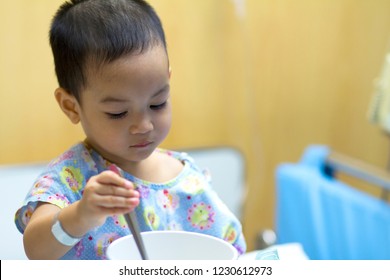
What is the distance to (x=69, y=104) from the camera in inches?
21.9

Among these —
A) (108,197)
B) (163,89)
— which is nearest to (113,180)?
(108,197)

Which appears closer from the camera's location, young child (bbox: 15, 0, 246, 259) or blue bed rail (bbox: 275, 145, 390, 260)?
young child (bbox: 15, 0, 246, 259)

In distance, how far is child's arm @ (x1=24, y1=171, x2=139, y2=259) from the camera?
0.45 m

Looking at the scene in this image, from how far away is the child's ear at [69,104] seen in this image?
0.55 meters

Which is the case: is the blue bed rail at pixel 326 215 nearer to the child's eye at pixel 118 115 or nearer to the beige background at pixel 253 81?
the beige background at pixel 253 81

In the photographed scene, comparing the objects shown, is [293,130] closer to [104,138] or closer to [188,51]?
[188,51]

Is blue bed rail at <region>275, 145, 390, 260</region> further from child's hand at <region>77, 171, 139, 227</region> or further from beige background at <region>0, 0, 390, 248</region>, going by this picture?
child's hand at <region>77, 171, 139, 227</region>

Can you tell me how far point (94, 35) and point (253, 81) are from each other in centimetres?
74

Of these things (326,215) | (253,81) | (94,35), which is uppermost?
(94,35)

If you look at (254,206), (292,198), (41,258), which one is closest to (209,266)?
(41,258)

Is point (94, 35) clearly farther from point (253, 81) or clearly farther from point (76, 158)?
point (253, 81)

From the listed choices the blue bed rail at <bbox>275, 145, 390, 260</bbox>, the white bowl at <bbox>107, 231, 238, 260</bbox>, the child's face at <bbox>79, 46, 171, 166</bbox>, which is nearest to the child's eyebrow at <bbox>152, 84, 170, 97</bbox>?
the child's face at <bbox>79, 46, 171, 166</bbox>

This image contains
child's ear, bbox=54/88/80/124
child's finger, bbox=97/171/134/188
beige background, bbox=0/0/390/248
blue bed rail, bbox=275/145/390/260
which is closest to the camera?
child's finger, bbox=97/171/134/188

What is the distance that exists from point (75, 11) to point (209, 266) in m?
0.22
